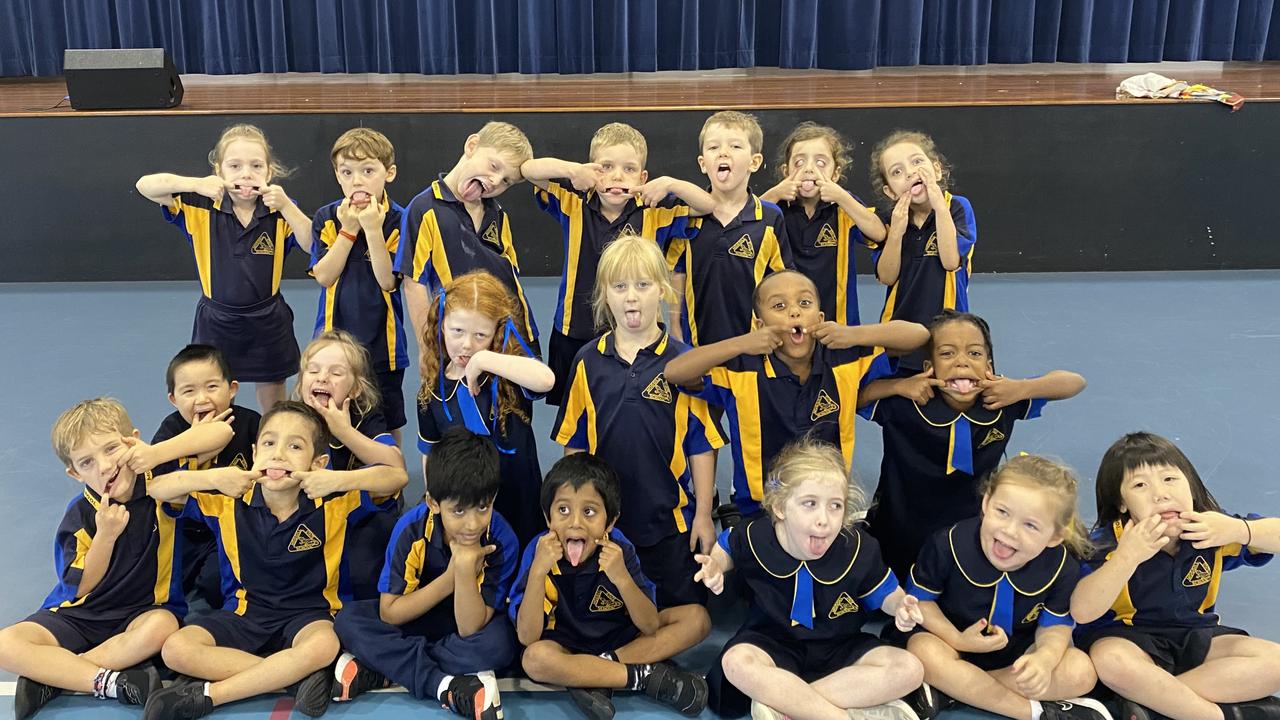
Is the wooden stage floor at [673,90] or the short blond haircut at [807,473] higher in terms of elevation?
the wooden stage floor at [673,90]

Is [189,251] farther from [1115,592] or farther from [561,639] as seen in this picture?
[1115,592]

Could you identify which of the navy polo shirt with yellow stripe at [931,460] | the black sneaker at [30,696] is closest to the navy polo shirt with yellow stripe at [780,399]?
the navy polo shirt with yellow stripe at [931,460]

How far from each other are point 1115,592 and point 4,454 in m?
3.60

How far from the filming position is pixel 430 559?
289cm

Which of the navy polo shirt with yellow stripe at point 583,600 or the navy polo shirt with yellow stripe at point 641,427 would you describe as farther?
the navy polo shirt with yellow stripe at point 641,427

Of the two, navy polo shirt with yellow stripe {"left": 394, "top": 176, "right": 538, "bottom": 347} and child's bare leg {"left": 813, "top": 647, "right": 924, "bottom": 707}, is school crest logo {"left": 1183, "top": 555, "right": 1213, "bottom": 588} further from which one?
navy polo shirt with yellow stripe {"left": 394, "top": 176, "right": 538, "bottom": 347}

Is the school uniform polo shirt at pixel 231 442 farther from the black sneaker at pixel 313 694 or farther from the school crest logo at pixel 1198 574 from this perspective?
the school crest logo at pixel 1198 574

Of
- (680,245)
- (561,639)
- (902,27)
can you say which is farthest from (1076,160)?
(561,639)

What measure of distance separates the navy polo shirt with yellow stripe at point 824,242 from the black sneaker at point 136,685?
227cm

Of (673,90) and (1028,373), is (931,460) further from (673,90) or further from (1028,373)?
(673,90)

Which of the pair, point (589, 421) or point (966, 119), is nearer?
point (589, 421)

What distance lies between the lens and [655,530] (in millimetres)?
3080

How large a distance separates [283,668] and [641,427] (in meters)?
1.07

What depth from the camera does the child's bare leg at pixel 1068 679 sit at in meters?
2.69
